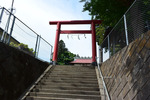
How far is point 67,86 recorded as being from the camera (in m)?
5.26

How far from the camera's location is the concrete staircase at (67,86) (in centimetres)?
452

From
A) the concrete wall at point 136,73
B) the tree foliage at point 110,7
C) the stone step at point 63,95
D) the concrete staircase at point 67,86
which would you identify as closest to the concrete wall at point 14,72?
the concrete staircase at point 67,86

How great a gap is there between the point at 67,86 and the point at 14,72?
228cm

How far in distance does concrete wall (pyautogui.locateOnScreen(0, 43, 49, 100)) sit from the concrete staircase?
0.48 metres

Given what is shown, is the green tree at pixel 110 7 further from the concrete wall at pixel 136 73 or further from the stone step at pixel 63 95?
the stone step at pixel 63 95

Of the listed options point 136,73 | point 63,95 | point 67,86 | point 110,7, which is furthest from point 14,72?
point 110,7

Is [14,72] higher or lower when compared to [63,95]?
higher

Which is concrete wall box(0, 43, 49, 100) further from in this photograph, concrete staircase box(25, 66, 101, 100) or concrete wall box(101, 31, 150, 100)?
concrete wall box(101, 31, 150, 100)

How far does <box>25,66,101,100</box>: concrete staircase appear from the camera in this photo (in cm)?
452

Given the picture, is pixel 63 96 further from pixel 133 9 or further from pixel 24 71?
pixel 133 9

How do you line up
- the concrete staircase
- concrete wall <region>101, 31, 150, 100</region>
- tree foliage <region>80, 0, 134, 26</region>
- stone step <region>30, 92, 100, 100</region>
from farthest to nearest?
tree foliage <region>80, 0, 134, 26</region> → the concrete staircase → stone step <region>30, 92, 100, 100</region> → concrete wall <region>101, 31, 150, 100</region>

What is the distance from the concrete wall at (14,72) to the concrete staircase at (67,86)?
0.48 m

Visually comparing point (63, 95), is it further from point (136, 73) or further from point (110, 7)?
point (110, 7)

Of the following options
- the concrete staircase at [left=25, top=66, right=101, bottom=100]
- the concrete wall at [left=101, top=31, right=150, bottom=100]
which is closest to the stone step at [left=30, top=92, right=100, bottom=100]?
the concrete staircase at [left=25, top=66, right=101, bottom=100]
